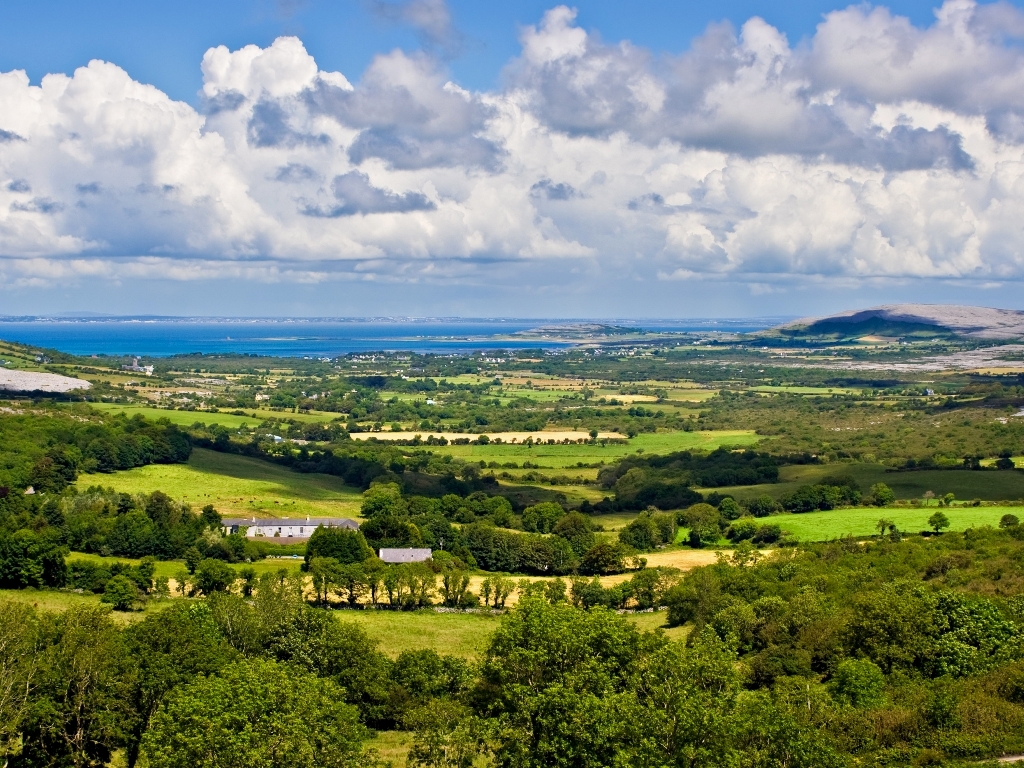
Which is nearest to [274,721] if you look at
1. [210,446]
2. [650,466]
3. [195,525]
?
[195,525]

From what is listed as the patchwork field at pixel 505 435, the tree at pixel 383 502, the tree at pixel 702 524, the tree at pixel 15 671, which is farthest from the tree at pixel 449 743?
the patchwork field at pixel 505 435

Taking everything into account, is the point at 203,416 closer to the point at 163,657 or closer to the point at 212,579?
the point at 212,579

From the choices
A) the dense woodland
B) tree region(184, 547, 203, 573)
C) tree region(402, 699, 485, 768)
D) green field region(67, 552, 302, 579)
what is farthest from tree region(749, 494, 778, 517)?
tree region(402, 699, 485, 768)

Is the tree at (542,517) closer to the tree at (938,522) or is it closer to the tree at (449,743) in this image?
the tree at (938,522)

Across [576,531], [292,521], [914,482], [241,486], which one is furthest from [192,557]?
[914,482]

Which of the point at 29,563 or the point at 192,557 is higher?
the point at 29,563
